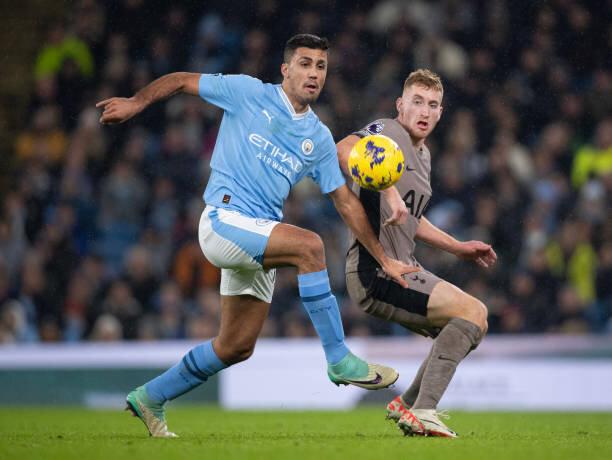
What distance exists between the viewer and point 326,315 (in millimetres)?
6754

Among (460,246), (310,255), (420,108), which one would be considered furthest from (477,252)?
(310,255)

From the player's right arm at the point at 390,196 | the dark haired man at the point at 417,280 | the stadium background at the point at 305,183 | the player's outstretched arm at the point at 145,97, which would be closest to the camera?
the player's right arm at the point at 390,196

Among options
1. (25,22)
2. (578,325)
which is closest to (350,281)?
(578,325)

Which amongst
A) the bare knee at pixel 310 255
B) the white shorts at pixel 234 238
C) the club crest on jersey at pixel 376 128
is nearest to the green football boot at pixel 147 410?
the white shorts at pixel 234 238

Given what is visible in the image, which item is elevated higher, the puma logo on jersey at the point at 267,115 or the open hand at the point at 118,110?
the puma logo on jersey at the point at 267,115

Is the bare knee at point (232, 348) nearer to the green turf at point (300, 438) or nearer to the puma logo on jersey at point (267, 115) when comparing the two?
the green turf at point (300, 438)

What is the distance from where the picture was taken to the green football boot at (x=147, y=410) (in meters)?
7.22

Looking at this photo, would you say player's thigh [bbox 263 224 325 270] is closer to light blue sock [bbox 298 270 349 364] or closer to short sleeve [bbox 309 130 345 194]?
light blue sock [bbox 298 270 349 364]

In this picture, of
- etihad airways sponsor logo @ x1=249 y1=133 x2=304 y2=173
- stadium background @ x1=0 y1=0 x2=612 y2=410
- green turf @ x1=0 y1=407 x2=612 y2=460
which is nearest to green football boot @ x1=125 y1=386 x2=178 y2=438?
green turf @ x1=0 y1=407 x2=612 y2=460

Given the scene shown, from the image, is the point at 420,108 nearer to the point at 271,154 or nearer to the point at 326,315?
the point at 271,154

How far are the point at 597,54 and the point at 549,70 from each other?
0.71 meters

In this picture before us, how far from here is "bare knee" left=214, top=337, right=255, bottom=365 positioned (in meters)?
7.15

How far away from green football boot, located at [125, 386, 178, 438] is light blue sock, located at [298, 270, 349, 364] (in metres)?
1.22

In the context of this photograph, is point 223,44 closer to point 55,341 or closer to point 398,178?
point 55,341
